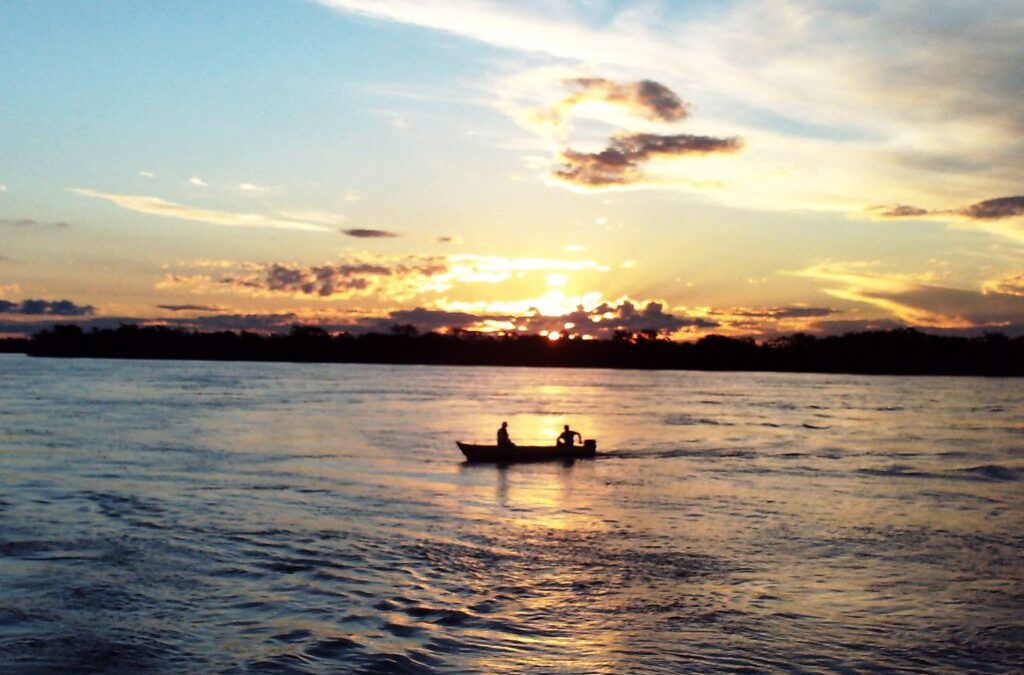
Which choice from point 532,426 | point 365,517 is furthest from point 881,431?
point 365,517

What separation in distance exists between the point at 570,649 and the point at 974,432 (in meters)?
66.7

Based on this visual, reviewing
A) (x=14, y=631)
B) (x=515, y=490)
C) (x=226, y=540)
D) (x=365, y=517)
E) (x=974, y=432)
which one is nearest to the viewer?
(x=14, y=631)

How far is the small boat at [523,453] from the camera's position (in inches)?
1672

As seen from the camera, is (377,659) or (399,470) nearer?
(377,659)

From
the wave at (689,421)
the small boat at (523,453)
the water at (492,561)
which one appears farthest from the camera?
the wave at (689,421)

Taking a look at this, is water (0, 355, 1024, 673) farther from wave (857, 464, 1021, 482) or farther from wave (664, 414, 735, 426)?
wave (664, 414, 735, 426)

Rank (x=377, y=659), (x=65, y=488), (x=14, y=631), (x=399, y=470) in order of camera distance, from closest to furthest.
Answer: (x=377, y=659) < (x=14, y=631) < (x=65, y=488) < (x=399, y=470)

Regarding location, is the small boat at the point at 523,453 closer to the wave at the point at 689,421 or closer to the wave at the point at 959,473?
the wave at the point at 959,473

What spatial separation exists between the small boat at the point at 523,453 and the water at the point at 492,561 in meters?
0.76

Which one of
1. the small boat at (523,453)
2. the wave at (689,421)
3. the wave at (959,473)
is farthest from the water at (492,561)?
the wave at (689,421)

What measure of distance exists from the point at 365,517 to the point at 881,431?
55555 millimetres

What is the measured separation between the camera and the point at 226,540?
2331 centimetres

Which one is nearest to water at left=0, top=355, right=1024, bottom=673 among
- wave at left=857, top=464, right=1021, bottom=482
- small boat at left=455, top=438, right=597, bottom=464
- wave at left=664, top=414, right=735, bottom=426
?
wave at left=857, top=464, right=1021, bottom=482

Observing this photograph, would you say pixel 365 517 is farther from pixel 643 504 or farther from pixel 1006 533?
pixel 1006 533
